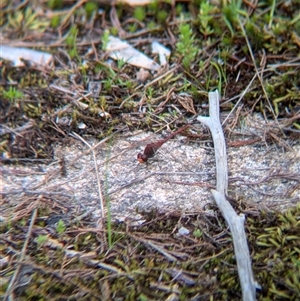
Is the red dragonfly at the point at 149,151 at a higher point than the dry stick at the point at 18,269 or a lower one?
higher

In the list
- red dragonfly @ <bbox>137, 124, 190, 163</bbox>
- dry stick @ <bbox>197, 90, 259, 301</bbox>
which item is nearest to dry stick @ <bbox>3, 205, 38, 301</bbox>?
red dragonfly @ <bbox>137, 124, 190, 163</bbox>

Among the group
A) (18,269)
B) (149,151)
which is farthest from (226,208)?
(18,269)

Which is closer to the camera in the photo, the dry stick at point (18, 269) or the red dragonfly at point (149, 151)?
the dry stick at point (18, 269)

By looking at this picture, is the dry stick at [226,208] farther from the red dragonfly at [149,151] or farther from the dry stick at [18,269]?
the dry stick at [18,269]

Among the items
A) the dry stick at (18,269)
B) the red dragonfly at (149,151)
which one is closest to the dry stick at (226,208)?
the red dragonfly at (149,151)

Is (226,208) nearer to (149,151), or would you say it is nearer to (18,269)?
(149,151)

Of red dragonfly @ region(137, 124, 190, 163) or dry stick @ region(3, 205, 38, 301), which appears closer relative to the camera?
dry stick @ region(3, 205, 38, 301)

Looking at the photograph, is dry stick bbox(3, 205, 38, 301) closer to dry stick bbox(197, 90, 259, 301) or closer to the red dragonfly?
the red dragonfly

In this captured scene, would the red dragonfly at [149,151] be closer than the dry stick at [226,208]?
No
